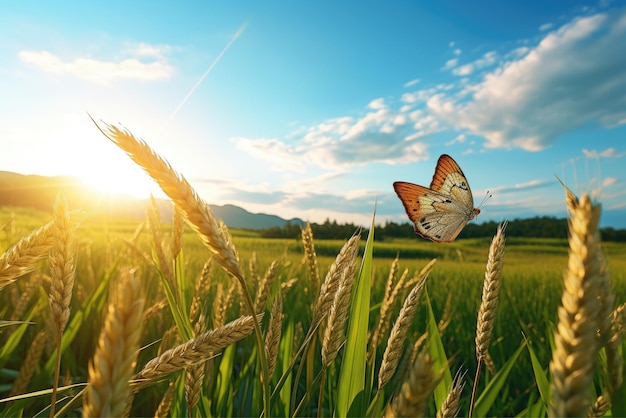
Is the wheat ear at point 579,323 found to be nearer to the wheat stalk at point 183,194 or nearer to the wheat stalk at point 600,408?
the wheat stalk at point 183,194

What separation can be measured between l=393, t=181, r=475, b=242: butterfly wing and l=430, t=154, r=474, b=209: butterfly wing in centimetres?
6

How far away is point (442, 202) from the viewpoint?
13.3 ft

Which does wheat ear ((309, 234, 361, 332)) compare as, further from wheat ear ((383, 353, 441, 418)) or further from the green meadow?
wheat ear ((383, 353, 441, 418))

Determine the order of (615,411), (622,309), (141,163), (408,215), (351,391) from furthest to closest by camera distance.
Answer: (408,215) → (351,391) → (622,309) → (615,411) → (141,163)

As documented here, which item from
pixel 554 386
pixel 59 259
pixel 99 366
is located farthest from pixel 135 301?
pixel 59 259

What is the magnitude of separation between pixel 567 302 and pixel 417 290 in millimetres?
886

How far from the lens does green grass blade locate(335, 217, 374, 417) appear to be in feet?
5.30

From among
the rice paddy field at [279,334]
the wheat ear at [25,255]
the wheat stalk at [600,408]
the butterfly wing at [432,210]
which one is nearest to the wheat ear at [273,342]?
the rice paddy field at [279,334]

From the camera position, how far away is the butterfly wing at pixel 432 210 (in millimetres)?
3854

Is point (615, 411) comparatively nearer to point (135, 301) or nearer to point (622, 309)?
point (622, 309)

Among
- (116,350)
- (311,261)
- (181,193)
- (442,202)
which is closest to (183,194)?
(181,193)

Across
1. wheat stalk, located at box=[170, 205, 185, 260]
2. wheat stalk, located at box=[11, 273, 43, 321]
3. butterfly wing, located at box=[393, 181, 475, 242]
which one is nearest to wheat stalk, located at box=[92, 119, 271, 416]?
wheat stalk, located at box=[170, 205, 185, 260]

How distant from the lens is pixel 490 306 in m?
1.39

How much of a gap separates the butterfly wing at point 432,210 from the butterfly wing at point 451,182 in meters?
0.06
